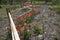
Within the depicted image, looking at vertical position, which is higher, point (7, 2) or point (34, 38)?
point (34, 38)

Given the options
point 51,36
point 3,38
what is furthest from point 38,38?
point 3,38

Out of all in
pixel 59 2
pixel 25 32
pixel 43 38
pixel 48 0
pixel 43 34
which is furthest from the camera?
pixel 48 0

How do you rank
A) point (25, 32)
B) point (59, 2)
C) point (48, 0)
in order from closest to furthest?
point (25, 32) → point (59, 2) → point (48, 0)

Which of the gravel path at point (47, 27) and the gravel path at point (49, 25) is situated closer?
the gravel path at point (49, 25)

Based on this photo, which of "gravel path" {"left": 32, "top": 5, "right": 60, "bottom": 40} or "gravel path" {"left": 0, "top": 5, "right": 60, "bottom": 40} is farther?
"gravel path" {"left": 0, "top": 5, "right": 60, "bottom": 40}

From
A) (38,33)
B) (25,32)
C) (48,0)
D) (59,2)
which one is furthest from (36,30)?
(48,0)

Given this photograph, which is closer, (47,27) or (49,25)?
(47,27)

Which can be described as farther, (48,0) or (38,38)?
(48,0)

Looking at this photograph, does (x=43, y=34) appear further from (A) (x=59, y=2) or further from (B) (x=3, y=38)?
(A) (x=59, y=2)

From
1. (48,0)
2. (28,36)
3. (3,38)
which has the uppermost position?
(28,36)

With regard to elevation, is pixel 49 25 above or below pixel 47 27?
below
